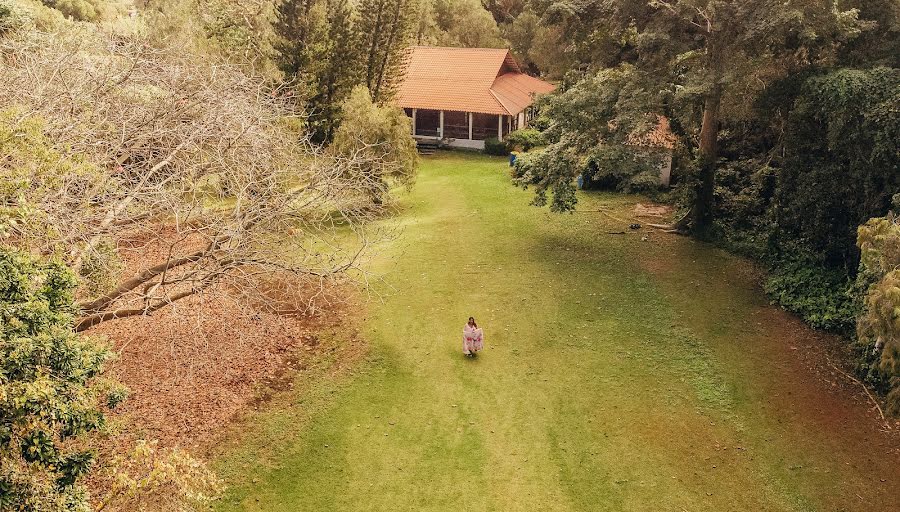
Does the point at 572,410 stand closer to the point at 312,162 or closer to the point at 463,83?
the point at 312,162

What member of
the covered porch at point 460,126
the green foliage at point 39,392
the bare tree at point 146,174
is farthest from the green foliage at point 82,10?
the green foliage at point 39,392

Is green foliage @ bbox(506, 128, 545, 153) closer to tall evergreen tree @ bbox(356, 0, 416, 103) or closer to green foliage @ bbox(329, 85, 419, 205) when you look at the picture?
tall evergreen tree @ bbox(356, 0, 416, 103)

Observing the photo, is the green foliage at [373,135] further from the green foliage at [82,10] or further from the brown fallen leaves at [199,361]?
the green foliage at [82,10]

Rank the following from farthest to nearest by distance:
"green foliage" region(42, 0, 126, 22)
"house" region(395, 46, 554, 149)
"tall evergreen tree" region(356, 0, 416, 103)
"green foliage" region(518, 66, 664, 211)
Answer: "green foliage" region(42, 0, 126, 22) < "house" region(395, 46, 554, 149) < "tall evergreen tree" region(356, 0, 416, 103) < "green foliage" region(518, 66, 664, 211)

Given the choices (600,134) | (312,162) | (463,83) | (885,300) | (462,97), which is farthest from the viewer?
(463,83)

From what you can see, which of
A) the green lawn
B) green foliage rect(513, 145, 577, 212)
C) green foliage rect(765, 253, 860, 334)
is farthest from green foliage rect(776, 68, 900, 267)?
green foliage rect(513, 145, 577, 212)

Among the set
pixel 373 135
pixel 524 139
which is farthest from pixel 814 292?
pixel 524 139

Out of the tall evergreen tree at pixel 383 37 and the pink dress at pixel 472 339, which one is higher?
the tall evergreen tree at pixel 383 37
